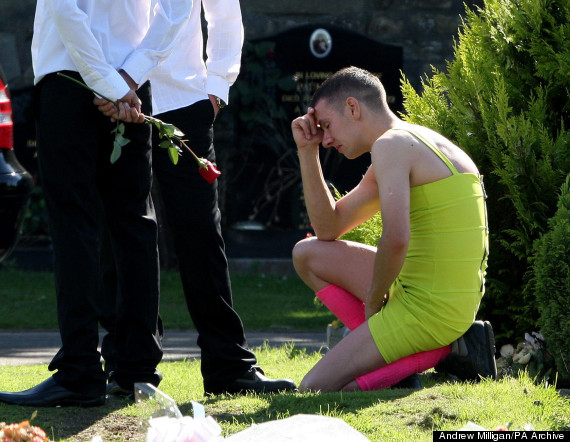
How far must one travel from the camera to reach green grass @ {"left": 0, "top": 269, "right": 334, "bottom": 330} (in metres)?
7.10

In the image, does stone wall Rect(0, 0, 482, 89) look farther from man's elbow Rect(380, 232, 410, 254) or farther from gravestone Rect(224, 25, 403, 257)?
man's elbow Rect(380, 232, 410, 254)

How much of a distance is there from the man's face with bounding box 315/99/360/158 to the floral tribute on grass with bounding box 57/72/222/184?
0.53 meters

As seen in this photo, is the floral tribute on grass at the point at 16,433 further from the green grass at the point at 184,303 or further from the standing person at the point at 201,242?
the green grass at the point at 184,303

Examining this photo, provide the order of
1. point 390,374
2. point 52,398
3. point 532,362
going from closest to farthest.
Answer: point 52,398 → point 390,374 → point 532,362

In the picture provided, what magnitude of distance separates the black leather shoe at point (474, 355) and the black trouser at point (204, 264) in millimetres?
800

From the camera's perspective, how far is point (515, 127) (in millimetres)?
4410

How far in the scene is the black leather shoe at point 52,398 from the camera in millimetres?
3217

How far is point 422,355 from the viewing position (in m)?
3.80

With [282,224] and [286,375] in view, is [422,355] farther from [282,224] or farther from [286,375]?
[282,224]

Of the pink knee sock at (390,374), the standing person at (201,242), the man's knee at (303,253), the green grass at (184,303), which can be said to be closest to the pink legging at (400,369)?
the pink knee sock at (390,374)

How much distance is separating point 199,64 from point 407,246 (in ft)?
3.79

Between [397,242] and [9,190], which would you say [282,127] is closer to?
[9,190]

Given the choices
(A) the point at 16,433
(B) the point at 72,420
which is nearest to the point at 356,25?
(B) the point at 72,420

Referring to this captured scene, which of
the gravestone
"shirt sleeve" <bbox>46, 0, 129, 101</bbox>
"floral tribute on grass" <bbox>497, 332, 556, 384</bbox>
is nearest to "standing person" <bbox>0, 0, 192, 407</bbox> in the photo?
"shirt sleeve" <bbox>46, 0, 129, 101</bbox>
